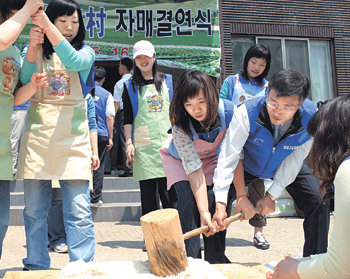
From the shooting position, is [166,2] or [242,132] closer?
[242,132]

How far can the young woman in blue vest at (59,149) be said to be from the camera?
271 centimetres

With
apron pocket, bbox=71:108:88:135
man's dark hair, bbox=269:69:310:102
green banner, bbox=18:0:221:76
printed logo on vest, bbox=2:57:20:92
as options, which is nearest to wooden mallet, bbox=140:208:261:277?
apron pocket, bbox=71:108:88:135

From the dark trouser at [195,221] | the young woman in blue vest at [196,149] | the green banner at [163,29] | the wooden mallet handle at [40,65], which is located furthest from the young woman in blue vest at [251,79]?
the green banner at [163,29]

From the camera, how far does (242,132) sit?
2.79m

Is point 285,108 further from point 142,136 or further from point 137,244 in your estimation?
point 137,244

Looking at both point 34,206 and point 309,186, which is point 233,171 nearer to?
point 309,186

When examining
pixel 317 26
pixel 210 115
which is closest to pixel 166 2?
pixel 317 26

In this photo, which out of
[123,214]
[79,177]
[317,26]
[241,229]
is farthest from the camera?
[317,26]

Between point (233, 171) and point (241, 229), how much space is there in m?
2.39

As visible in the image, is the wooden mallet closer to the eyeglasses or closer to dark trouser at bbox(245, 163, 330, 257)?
the eyeglasses

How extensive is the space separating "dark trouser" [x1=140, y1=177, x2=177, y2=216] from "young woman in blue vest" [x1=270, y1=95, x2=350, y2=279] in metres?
2.11

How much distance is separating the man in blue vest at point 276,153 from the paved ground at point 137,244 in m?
0.87

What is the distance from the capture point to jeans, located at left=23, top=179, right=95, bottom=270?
2699 mm

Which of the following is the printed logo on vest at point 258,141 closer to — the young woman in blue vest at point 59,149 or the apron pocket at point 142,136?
the young woman in blue vest at point 59,149
